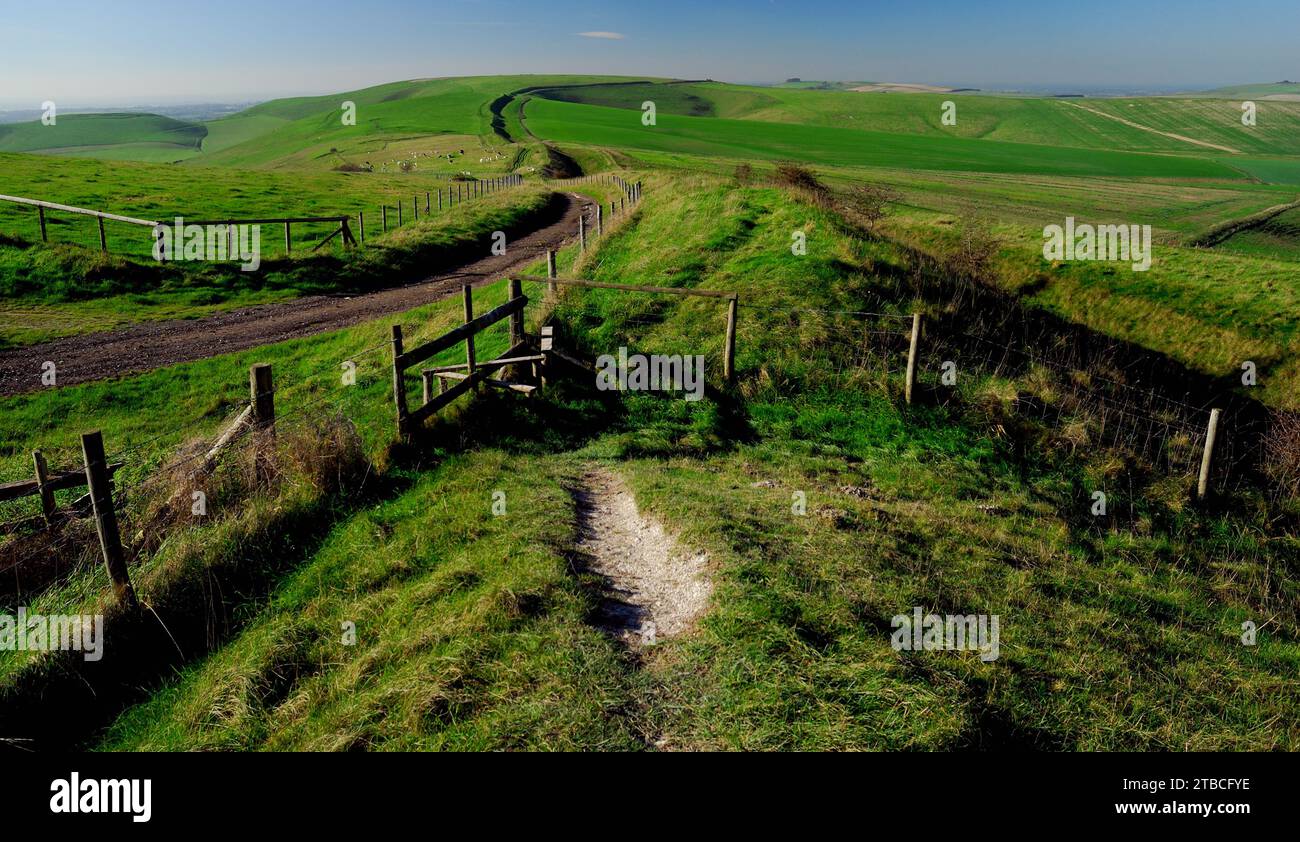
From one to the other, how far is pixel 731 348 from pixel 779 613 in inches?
336

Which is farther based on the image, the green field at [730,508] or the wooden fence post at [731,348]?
the wooden fence post at [731,348]

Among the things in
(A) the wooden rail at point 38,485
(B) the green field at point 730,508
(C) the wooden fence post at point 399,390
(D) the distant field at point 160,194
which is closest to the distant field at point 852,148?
(D) the distant field at point 160,194

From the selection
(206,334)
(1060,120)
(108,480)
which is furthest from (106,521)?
(1060,120)

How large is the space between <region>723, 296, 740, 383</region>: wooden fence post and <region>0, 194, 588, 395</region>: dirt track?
1066 centimetres

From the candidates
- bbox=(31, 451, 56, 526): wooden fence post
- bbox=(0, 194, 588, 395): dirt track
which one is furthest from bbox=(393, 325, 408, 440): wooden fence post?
bbox=(0, 194, 588, 395): dirt track

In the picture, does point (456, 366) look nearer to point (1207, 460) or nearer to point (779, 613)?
point (779, 613)

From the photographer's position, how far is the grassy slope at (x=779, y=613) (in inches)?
250

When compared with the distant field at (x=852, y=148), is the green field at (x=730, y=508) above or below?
below

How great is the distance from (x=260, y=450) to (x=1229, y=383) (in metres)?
25.9

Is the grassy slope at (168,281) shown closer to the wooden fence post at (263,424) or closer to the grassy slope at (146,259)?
the grassy slope at (146,259)

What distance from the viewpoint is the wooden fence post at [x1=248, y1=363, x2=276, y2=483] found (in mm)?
10758

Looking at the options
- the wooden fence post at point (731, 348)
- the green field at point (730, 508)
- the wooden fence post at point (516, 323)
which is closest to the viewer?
the green field at point (730, 508)

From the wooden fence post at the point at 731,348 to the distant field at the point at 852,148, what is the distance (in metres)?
79.0

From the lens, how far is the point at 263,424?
36.9 feet
